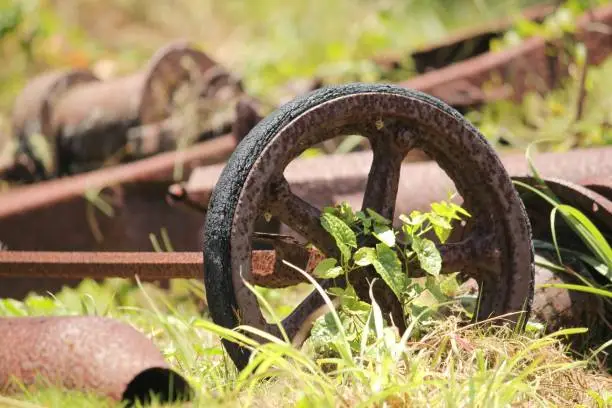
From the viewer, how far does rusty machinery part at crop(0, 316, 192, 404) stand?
178 cm

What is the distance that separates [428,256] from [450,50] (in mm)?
3090

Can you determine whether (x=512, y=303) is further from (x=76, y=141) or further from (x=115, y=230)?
(x=76, y=141)

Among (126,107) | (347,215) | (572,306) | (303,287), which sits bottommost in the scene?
(303,287)

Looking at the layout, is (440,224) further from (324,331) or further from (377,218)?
(324,331)

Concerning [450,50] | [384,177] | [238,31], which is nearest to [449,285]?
[384,177]

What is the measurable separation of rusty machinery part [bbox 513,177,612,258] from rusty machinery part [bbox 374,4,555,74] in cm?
247

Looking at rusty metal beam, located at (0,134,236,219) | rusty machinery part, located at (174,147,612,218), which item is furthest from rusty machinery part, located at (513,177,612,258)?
rusty metal beam, located at (0,134,236,219)

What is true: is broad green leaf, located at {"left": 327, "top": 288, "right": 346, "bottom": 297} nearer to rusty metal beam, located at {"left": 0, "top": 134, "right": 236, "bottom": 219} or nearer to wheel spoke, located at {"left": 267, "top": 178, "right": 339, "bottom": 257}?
wheel spoke, located at {"left": 267, "top": 178, "right": 339, "bottom": 257}

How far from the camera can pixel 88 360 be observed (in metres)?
1.81

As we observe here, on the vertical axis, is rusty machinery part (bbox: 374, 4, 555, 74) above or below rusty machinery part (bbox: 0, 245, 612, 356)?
above

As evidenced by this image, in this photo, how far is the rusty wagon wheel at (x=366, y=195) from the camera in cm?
196

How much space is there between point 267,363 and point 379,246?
0.45 meters

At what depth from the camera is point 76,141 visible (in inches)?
173

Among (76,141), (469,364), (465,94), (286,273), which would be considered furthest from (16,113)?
(469,364)
